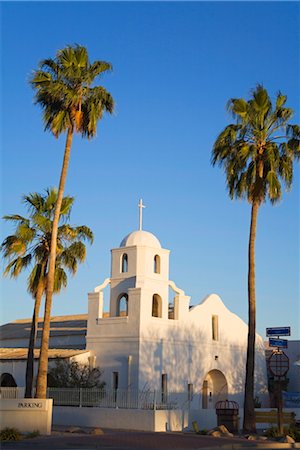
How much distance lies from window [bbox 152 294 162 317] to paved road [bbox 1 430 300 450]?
11376mm

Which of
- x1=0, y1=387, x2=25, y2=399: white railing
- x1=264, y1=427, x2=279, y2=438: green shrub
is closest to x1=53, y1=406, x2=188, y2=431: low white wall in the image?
x1=0, y1=387, x2=25, y2=399: white railing

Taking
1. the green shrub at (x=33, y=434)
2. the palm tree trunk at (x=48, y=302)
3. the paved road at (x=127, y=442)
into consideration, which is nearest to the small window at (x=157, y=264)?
the palm tree trunk at (x=48, y=302)

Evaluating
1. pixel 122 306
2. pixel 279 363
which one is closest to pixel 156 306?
pixel 122 306

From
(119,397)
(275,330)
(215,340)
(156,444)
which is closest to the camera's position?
(156,444)

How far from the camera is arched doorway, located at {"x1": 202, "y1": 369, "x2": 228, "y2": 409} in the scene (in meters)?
39.4

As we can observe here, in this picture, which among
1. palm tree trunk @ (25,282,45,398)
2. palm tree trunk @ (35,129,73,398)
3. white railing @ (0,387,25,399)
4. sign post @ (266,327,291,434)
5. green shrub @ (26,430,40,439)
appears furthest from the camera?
white railing @ (0,387,25,399)

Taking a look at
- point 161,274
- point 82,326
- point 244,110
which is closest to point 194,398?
point 161,274

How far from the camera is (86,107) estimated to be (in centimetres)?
2814

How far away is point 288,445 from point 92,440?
7.06m

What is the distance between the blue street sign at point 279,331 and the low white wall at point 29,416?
9608 millimetres

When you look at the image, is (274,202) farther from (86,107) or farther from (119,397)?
(119,397)

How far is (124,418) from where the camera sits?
2922cm

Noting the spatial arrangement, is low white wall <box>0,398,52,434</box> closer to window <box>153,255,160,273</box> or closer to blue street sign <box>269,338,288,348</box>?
blue street sign <box>269,338,288,348</box>

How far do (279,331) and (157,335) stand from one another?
364 inches
